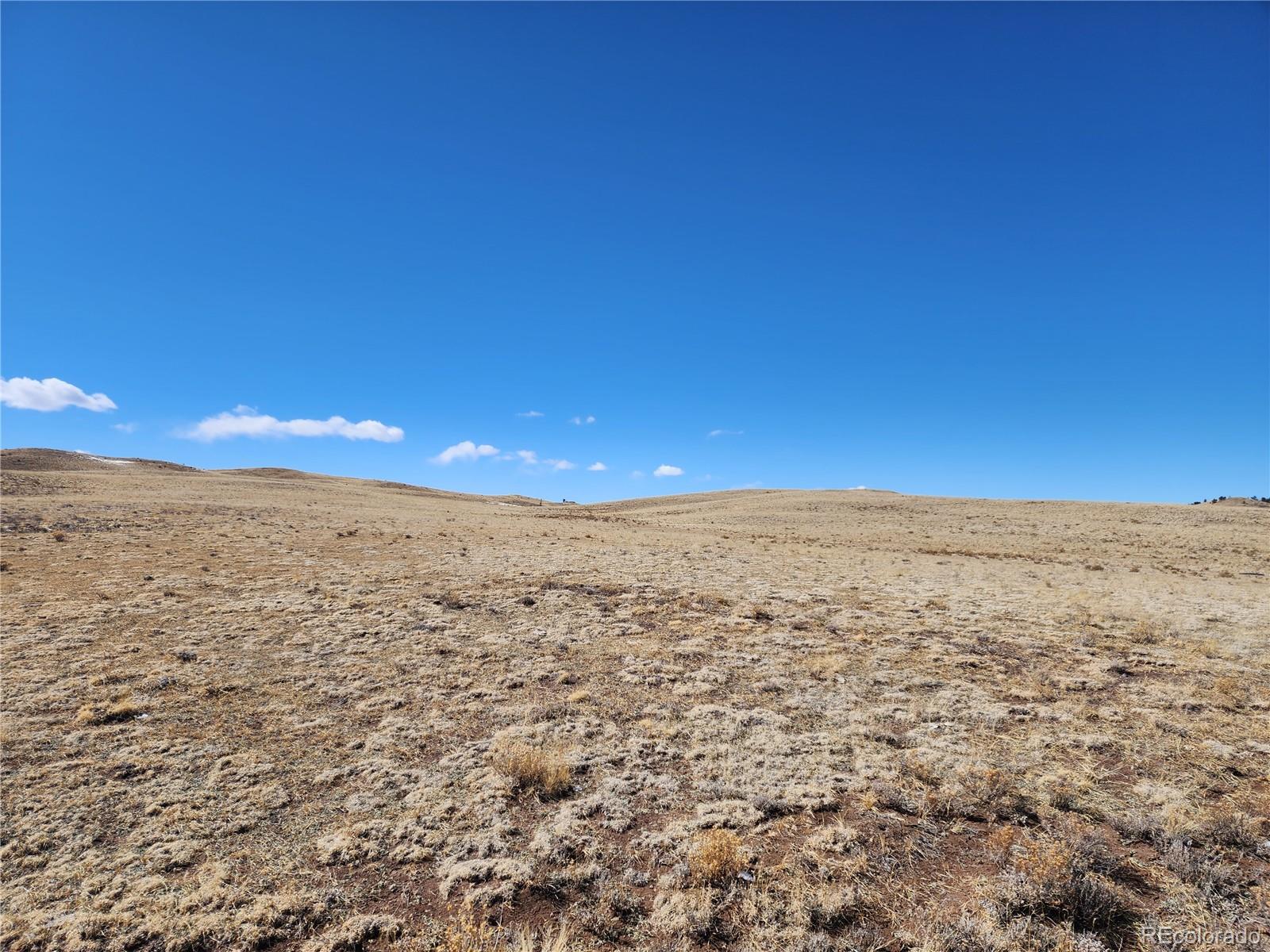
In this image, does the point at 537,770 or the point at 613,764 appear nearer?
the point at 537,770

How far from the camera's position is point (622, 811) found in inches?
270

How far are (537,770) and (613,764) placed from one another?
1.21m

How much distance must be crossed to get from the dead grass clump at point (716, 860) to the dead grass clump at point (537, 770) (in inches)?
83.4

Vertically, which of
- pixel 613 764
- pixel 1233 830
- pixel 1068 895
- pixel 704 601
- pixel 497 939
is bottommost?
pixel 497 939

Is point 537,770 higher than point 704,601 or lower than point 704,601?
lower

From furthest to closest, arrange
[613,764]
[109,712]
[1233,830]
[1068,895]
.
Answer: [109,712]
[613,764]
[1233,830]
[1068,895]

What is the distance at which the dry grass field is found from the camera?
5.21 meters

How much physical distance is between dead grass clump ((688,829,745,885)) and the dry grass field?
0.02 m

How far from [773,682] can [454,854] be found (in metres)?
7.34

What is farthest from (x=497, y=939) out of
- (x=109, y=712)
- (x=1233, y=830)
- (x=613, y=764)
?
(x=109, y=712)

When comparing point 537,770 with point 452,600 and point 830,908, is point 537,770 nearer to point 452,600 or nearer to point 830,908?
point 830,908

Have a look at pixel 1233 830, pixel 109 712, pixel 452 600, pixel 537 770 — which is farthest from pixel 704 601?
pixel 109 712

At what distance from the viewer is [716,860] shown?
5703mm

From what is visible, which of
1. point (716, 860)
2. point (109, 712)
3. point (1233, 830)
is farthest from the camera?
point (109, 712)
